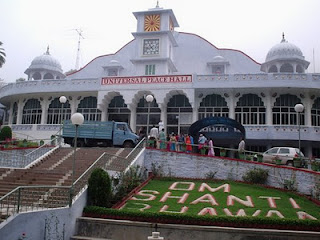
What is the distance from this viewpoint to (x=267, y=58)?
34.3 m

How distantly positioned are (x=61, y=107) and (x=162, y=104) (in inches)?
394

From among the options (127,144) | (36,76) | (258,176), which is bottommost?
(258,176)

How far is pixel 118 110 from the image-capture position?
31.7 metres

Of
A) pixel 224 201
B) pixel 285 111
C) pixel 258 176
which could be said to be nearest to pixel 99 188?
pixel 224 201

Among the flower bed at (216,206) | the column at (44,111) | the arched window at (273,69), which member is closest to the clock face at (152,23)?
the arched window at (273,69)

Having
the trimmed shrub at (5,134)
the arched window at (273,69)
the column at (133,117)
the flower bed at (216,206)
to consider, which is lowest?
the flower bed at (216,206)

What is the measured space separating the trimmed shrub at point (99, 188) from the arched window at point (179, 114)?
1638 centimetres

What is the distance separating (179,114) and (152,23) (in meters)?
9.74

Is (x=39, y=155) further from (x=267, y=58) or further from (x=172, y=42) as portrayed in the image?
(x=267, y=58)

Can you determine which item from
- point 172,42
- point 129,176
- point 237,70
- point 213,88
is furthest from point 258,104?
point 129,176

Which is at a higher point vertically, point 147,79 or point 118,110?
point 147,79

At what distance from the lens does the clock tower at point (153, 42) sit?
108 feet

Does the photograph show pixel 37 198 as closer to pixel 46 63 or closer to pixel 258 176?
pixel 258 176

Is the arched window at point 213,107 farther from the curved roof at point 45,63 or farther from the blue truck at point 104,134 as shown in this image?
the curved roof at point 45,63
